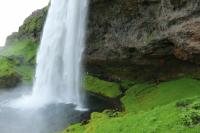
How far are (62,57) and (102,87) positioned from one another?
6262 mm

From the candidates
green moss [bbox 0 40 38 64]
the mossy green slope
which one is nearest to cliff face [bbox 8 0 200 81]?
the mossy green slope

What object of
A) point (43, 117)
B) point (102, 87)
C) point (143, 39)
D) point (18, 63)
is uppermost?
point (143, 39)

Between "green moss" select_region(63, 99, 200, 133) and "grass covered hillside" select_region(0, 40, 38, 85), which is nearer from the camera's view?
"green moss" select_region(63, 99, 200, 133)

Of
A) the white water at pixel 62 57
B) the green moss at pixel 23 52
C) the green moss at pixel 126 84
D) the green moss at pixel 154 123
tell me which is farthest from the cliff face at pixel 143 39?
the green moss at pixel 23 52

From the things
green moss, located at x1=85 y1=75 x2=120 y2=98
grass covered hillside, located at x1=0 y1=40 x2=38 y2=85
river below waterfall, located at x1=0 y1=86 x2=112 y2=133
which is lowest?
river below waterfall, located at x1=0 y1=86 x2=112 y2=133

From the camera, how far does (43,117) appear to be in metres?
35.1

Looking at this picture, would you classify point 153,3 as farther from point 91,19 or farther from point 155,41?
point 91,19

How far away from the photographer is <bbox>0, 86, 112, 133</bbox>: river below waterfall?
31.8m

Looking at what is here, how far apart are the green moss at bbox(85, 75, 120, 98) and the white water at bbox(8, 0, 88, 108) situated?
1.29m

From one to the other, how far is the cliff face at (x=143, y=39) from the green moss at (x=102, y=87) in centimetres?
143

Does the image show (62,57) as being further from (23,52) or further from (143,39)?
(23,52)

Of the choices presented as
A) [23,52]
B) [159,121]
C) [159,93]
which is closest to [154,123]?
[159,121]

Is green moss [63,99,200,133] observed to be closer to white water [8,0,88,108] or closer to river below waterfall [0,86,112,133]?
river below waterfall [0,86,112,133]

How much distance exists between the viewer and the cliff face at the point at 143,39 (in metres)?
34.8
